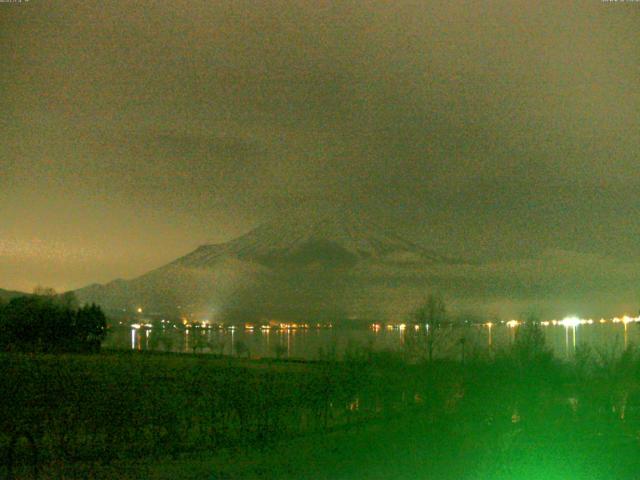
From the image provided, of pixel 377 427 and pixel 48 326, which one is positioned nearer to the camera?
pixel 377 427

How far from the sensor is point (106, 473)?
942 cm

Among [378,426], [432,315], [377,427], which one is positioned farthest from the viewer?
[432,315]

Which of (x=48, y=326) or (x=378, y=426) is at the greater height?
(x=48, y=326)

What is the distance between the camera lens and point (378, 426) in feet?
46.2

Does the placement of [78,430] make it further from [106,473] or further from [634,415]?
[634,415]

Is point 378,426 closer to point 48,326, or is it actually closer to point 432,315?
point 432,315

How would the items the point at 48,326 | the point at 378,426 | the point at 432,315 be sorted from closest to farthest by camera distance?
the point at 378,426, the point at 432,315, the point at 48,326

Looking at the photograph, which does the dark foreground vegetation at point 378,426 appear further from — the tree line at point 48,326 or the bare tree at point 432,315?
the tree line at point 48,326

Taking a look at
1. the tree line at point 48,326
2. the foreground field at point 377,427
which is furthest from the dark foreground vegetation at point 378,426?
the tree line at point 48,326

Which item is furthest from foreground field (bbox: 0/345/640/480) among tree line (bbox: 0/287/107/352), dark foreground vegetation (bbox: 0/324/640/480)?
tree line (bbox: 0/287/107/352)

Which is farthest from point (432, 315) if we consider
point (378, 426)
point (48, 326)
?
point (48, 326)

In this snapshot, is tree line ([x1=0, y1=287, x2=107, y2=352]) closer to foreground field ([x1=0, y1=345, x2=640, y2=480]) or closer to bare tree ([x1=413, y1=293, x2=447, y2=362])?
bare tree ([x1=413, y1=293, x2=447, y2=362])

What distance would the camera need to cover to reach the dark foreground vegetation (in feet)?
32.3

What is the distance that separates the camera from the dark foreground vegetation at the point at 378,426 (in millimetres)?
9836
